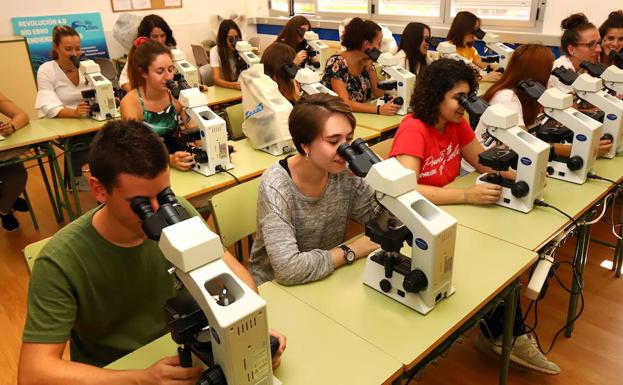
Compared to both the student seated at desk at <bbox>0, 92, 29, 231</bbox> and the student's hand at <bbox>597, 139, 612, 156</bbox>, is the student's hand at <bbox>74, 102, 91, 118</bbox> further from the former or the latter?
A: the student's hand at <bbox>597, 139, 612, 156</bbox>

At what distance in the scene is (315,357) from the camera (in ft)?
3.95

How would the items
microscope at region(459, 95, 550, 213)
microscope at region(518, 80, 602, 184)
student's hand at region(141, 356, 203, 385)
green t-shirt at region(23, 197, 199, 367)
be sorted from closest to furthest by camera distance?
student's hand at region(141, 356, 203, 385) → green t-shirt at region(23, 197, 199, 367) → microscope at region(459, 95, 550, 213) → microscope at region(518, 80, 602, 184)

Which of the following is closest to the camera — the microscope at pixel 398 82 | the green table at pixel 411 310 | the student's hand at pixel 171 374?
the student's hand at pixel 171 374

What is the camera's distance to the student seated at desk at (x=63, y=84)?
338 cm

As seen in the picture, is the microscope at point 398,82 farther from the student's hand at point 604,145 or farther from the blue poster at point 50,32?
the blue poster at point 50,32

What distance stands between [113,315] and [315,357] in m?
0.55

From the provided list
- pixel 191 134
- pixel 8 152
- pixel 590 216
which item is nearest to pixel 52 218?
pixel 8 152

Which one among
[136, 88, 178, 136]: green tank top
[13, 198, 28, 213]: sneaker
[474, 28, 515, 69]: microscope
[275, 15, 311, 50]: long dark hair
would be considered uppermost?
[275, 15, 311, 50]: long dark hair

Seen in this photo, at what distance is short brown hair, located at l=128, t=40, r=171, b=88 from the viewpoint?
2598mm

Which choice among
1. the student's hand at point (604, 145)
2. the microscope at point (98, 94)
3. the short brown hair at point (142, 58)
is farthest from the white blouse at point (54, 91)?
the student's hand at point (604, 145)

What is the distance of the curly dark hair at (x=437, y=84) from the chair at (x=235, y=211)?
775 mm

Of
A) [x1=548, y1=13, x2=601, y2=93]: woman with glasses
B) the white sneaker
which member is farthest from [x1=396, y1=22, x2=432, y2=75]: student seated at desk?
the white sneaker

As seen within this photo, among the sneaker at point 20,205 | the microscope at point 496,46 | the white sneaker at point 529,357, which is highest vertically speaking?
the microscope at point 496,46

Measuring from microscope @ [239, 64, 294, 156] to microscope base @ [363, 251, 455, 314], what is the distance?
136 cm
